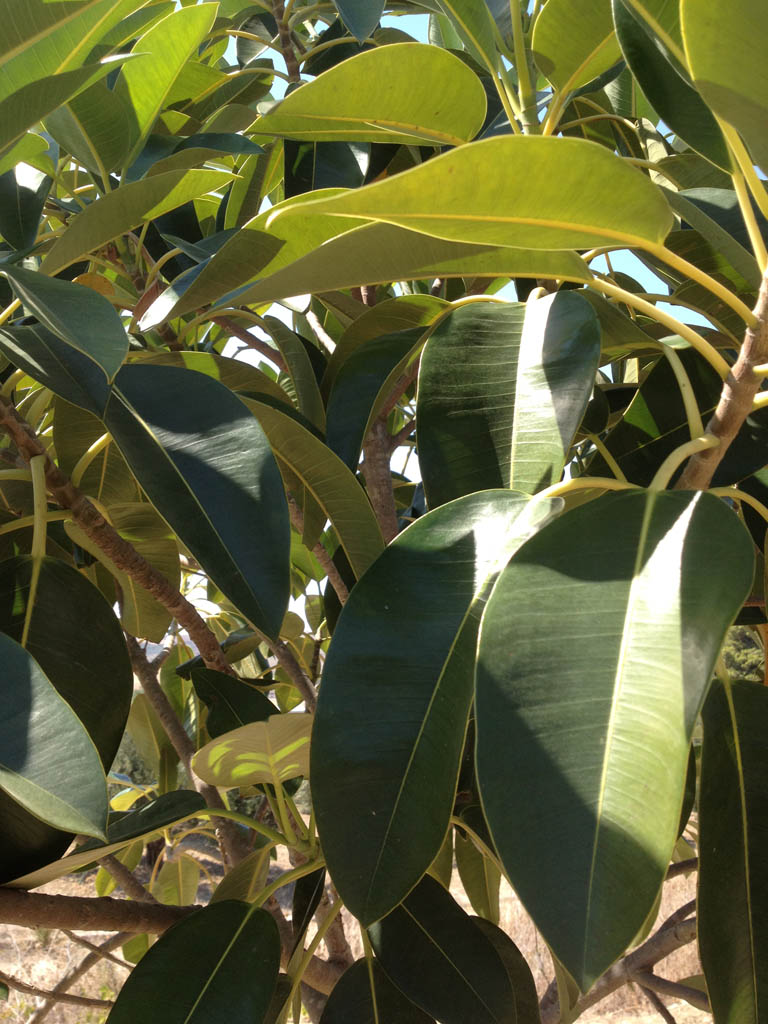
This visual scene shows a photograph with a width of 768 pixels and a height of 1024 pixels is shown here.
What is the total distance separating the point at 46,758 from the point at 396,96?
56 centimetres

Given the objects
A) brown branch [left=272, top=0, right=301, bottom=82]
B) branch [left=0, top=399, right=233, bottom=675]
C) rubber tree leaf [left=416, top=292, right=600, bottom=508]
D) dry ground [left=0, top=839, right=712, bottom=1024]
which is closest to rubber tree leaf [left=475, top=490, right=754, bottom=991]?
rubber tree leaf [left=416, top=292, right=600, bottom=508]

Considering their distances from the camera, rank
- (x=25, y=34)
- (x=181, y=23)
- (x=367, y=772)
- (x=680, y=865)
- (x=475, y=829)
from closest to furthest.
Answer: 1. (x=367, y=772)
2. (x=25, y=34)
3. (x=181, y=23)
4. (x=475, y=829)
5. (x=680, y=865)

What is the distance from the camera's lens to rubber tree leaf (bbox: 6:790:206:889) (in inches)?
25.5

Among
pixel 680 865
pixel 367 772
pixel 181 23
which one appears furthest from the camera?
pixel 680 865

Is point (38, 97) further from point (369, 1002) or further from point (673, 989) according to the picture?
point (673, 989)

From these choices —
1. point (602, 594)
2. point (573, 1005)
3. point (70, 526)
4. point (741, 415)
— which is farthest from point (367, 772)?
point (573, 1005)

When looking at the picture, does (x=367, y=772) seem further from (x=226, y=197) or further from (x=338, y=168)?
(x=226, y=197)

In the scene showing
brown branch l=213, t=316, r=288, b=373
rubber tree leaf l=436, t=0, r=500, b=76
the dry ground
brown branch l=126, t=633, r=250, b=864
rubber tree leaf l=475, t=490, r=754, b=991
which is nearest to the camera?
rubber tree leaf l=475, t=490, r=754, b=991

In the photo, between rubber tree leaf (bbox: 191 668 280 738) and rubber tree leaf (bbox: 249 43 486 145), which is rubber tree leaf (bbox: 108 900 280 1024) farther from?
rubber tree leaf (bbox: 249 43 486 145)

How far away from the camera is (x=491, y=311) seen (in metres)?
0.76

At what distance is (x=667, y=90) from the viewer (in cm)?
71

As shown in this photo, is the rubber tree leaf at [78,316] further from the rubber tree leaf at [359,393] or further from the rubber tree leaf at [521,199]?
the rubber tree leaf at [359,393]

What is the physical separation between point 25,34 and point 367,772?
60cm

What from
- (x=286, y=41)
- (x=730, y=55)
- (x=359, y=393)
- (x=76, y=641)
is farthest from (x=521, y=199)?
(x=286, y=41)
